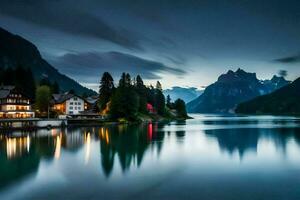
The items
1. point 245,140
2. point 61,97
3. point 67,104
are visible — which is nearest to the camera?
point 245,140

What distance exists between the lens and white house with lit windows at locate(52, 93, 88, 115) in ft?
401

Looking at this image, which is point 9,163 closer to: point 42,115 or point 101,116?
point 42,115

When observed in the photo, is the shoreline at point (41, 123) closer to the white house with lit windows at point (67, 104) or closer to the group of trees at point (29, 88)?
the group of trees at point (29, 88)

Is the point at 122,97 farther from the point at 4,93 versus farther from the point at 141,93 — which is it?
the point at 4,93

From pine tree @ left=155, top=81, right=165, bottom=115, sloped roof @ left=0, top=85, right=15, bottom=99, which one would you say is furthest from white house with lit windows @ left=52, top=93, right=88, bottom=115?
pine tree @ left=155, top=81, right=165, bottom=115

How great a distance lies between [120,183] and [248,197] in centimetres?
976

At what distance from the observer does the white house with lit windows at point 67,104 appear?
122m

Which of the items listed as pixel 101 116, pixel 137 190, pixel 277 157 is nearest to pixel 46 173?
pixel 137 190

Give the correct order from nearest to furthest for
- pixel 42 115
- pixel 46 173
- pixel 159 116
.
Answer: pixel 46 173 → pixel 42 115 → pixel 159 116

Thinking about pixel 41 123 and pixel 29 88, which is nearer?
pixel 41 123

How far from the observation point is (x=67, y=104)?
12275 centimetres

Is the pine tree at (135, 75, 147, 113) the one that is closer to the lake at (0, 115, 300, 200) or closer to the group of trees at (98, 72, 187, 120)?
the group of trees at (98, 72, 187, 120)

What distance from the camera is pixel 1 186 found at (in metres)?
22.7

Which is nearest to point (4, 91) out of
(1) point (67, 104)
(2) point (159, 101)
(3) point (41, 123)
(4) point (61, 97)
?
(3) point (41, 123)
